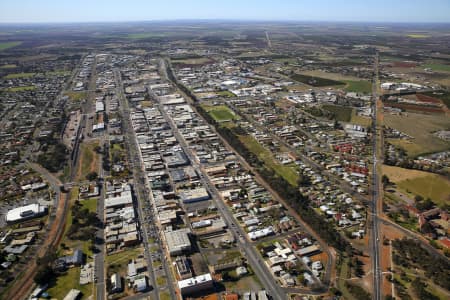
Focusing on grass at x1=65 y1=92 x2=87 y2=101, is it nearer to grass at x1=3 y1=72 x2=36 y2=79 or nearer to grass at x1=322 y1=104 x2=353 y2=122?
grass at x1=3 y1=72 x2=36 y2=79

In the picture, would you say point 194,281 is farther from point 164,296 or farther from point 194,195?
point 194,195

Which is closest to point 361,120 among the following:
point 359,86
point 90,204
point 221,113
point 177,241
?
point 221,113

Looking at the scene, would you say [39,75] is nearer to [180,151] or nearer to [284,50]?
[180,151]

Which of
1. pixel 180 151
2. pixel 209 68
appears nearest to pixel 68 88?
pixel 209 68

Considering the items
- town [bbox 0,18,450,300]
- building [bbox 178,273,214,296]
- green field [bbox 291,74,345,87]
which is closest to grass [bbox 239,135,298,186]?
town [bbox 0,18,450,300]

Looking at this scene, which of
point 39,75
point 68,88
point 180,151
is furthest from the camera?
point 39,75

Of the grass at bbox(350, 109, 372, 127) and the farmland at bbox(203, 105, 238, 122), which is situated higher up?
the farmland at bbox(203, 105, 238, 122)
